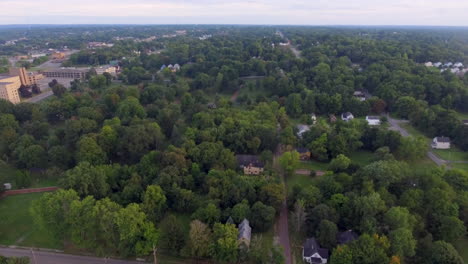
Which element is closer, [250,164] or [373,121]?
[250,164]

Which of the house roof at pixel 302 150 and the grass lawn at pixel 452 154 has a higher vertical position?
the house roof at pixel 302 150

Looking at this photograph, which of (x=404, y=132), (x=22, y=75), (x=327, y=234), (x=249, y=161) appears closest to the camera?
(x=327, y=234)

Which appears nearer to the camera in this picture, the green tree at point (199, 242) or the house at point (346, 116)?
the green tree at point (199, 242)

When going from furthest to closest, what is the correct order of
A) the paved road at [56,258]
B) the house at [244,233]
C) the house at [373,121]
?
1. the house at [373,121]
2. the paved road at [56,258]
3. the house at [244,233]

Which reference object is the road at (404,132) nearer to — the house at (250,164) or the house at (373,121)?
the house at (373,121)

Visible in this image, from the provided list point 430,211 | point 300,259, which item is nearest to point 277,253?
point 300,259

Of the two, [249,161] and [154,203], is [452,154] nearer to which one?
[249,161]

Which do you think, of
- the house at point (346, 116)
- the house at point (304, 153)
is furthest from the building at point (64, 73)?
the house at point (304, 153)

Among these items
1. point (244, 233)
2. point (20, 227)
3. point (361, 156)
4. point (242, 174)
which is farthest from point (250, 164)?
point (20, 227)
